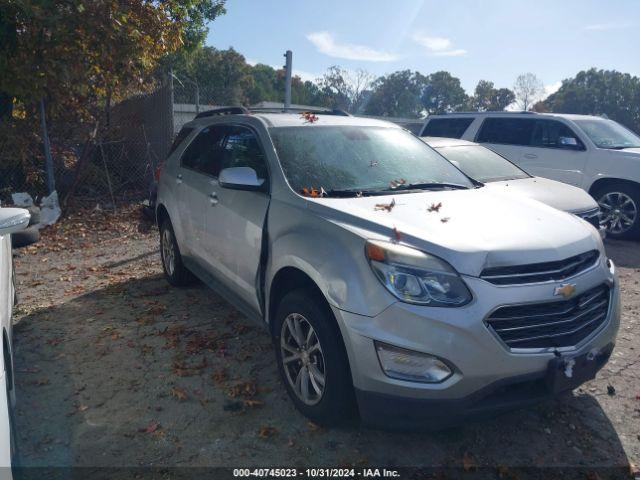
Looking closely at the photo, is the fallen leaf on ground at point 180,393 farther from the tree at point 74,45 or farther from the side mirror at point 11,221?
the tree at point 74,45

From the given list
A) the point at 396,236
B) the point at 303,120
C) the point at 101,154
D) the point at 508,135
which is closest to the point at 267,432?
the point at 396,236

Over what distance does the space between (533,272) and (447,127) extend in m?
7.80

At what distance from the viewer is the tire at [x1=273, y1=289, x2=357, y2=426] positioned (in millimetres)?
2885

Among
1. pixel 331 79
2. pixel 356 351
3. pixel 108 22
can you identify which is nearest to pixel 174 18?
pixel 108 22

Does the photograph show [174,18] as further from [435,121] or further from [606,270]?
[606,270]

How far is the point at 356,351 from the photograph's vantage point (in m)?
2.72

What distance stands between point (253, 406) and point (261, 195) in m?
1.43

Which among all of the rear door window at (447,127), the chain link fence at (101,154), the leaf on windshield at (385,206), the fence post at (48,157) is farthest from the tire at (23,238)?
the rear door window at (447,127)

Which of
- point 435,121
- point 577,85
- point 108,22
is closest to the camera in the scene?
point 108,22

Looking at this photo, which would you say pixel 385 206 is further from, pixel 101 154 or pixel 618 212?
pixel 101 154

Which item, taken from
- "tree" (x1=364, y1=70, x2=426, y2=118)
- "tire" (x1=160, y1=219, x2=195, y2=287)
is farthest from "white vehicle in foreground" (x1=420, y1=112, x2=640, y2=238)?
"tree" (x1=364, y1=70, x2=426, y2=118)

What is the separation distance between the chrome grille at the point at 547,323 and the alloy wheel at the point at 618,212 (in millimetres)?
6163

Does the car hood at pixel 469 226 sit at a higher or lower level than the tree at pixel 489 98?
lower

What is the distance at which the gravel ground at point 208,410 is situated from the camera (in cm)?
295
